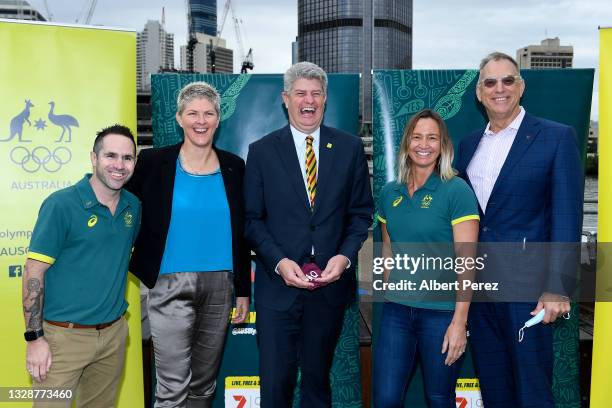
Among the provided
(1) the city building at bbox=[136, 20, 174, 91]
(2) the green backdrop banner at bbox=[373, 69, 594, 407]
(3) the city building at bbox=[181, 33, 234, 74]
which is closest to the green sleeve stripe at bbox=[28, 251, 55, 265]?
(2) the green backdrop banner at bbox=[373, 69, 594, 407]

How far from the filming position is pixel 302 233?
2.31 meters

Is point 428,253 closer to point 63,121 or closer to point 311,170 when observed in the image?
point 311,170

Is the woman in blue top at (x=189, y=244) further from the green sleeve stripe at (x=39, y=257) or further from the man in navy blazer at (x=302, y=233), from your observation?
the green sleeve stripe at (x=39, y=257)

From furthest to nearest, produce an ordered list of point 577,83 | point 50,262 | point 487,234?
point 577,83 < point 487,234 < point 50,262

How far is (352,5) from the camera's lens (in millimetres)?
91062

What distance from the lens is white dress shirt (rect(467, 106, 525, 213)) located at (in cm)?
235

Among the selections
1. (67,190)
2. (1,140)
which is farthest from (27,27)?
(67,190)

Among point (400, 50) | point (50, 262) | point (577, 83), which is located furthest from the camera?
point (400, 50)

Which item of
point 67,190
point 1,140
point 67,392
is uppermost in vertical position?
point 1,140

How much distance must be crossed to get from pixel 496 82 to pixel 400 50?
88.3 meters

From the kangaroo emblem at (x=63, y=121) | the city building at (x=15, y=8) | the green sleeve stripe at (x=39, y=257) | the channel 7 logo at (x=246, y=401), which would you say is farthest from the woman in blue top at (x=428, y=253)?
the city building at (x=15, y=8)

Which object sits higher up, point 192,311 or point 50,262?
point 50,262

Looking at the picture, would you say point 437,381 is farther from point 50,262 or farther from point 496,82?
point 50,262

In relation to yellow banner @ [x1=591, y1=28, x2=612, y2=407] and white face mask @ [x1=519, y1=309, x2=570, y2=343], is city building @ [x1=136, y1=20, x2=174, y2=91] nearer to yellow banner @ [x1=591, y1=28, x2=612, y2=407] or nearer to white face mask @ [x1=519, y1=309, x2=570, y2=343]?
yellow banner @ [x1=591, y1=28, x2=612, y2=407]
